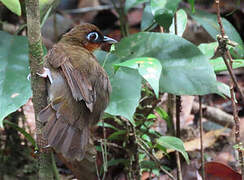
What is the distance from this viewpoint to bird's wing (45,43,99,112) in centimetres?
264

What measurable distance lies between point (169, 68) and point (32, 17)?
39.5 inches

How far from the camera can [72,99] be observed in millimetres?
2697

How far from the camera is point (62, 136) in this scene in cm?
251

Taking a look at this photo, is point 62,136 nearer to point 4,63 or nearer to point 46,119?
point 46,119

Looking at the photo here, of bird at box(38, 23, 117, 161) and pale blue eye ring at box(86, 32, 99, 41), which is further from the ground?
pale blue eye ring at box(86, 32, 99, 41)

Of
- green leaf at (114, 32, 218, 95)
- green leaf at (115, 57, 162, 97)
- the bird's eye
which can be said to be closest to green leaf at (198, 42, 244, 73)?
green leaf at (114, 32, 218, 95)

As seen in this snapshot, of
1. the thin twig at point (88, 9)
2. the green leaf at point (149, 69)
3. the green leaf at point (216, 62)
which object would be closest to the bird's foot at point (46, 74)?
the green leaf at point (149, 69)

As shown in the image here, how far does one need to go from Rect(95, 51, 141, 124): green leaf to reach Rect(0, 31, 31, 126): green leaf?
493mm

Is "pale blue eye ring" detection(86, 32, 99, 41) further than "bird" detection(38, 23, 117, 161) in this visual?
Yes

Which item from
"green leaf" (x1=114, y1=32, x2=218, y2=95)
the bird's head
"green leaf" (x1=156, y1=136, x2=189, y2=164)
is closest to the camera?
"green leaf" (x1=114, y1=32, x2=218, y2=95)

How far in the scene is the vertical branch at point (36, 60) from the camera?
95.0 inches

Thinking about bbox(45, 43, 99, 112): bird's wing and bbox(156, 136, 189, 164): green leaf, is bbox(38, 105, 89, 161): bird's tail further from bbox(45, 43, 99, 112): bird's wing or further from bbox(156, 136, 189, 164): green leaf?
bbox(156, 136, 189, 164): green leaf

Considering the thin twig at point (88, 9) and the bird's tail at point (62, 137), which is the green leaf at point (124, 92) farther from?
the thin twig at point (88, 9)

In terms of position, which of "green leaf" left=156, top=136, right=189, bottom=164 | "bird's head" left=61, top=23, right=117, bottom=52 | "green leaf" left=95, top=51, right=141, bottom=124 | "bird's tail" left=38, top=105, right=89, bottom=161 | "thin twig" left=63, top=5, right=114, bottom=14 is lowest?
"green leaf" left=156, top=136, right=189, bottom=164
